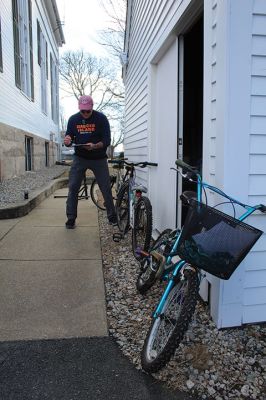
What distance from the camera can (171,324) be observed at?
2412 mm

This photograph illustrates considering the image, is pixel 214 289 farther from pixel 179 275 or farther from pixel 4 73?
pixel 4 73

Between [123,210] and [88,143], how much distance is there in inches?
39.6

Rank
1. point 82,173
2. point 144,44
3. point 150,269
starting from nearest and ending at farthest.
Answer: point 150,269
point 82,173
point 144,44

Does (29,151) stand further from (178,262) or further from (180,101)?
(178,262)

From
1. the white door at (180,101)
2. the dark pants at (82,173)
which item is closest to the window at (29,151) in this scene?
the dark pants at (82,173)

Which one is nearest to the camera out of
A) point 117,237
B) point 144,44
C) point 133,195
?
point 133,195

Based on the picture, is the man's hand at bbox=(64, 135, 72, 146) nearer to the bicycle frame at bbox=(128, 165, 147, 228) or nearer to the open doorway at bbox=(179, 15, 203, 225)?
the bicycle frame at bbox=(128, 165, 147, 228)

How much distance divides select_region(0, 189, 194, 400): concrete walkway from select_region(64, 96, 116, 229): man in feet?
3.29

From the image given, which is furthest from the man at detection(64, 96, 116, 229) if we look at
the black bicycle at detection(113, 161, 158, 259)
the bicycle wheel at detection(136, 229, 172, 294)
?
the bicycle wheel at detection(136, 229, 172, 294)

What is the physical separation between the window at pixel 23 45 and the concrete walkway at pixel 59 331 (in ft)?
28.5

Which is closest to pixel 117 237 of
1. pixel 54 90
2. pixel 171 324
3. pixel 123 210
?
pixel 123 210

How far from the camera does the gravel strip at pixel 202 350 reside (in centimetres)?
225

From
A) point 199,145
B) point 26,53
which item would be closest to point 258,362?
point 199,145

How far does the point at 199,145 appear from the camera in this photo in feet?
17.7
